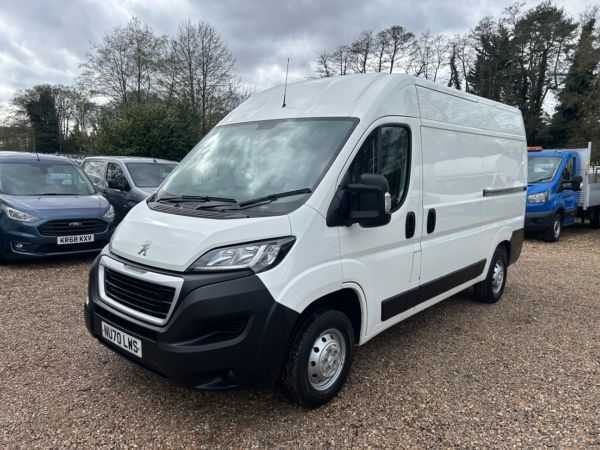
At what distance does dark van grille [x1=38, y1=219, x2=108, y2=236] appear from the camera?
6180 mm

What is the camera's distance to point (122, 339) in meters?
2.68

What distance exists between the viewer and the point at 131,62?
26.6 m

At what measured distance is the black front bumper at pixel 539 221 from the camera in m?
9.97

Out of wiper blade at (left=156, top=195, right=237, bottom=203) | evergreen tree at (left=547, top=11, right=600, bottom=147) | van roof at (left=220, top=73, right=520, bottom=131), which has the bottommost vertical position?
wiper blade at (left=156, top=195, right=237, bottom=203)

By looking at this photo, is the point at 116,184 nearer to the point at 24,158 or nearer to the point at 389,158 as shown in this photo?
the point at 24,158

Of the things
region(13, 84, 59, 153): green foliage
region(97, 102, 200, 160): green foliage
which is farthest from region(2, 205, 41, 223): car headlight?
region(13, 84, 59, 153): green foliage

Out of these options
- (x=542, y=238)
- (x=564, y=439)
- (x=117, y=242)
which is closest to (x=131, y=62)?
(x=542, y=238)

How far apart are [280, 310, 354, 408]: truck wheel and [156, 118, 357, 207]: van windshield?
872mm

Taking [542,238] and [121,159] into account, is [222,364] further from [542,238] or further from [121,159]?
[542,238]

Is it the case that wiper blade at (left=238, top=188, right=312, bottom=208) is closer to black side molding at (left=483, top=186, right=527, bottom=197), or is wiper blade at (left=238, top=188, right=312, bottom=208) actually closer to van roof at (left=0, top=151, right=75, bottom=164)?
black side molding at (left=483, top=186, right=527, bottom=197)

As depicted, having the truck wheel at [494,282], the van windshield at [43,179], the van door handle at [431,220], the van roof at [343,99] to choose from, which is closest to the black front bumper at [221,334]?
the van roof at [343,99]

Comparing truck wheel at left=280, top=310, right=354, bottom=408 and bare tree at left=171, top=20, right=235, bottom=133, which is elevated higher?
bare tree at left=171, top=20, right=235, bottom=133

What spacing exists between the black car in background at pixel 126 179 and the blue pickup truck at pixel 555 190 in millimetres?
8841

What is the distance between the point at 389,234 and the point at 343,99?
1.10 meters
